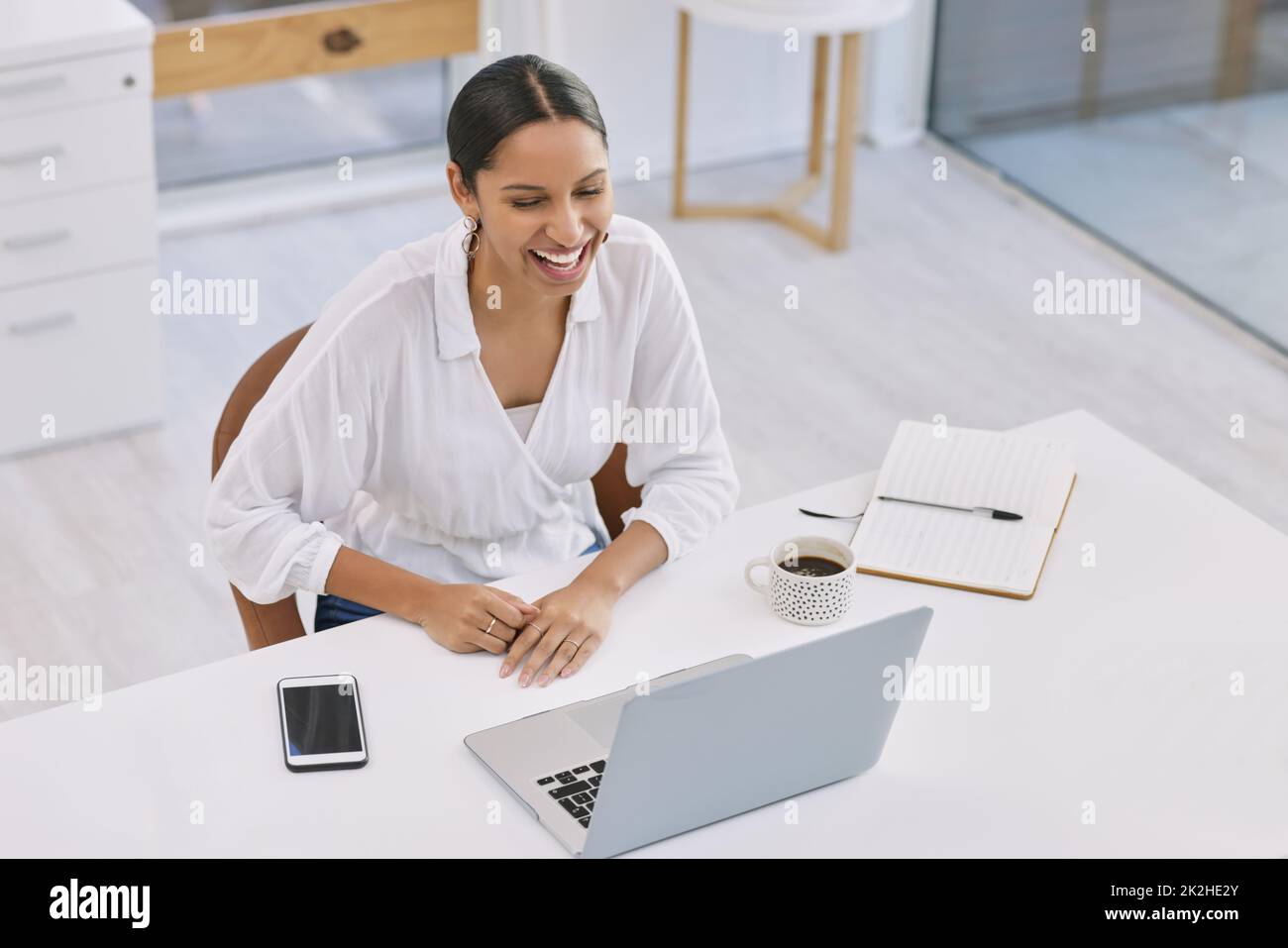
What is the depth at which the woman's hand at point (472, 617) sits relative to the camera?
180 centimetres

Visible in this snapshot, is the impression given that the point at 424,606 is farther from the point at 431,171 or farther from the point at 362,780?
the point at 431,171

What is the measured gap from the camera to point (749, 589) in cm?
192

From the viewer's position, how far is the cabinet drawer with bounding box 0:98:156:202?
3.22 metres

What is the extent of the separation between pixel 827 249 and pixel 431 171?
1.15 m

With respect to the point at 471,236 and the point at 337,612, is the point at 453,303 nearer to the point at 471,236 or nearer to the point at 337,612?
the point at 471,236

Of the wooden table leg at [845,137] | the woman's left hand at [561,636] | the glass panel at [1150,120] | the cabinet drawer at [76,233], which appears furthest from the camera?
the wooden table leg at [845,137]

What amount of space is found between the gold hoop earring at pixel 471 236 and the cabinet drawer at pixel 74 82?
157 centimetres

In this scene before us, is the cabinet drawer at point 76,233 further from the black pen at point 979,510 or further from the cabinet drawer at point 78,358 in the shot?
the black pen at point 979,510

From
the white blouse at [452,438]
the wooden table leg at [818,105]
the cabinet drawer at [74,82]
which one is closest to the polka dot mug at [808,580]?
the white blouse at [452,438]

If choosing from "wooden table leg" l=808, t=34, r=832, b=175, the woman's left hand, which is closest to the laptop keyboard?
the woman's left hand

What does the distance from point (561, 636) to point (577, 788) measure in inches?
8.8

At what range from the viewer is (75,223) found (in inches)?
132

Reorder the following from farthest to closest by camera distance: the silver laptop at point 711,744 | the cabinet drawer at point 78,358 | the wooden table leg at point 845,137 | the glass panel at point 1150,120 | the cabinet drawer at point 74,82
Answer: the wooden table leg at point 845,137
the glass panel at point 1150,120
the cabinet drawer at point 78,358
the cabinet drawer at point 74,82
the silver laptop at point 711,744

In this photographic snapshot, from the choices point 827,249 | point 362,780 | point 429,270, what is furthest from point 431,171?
point 362,780
